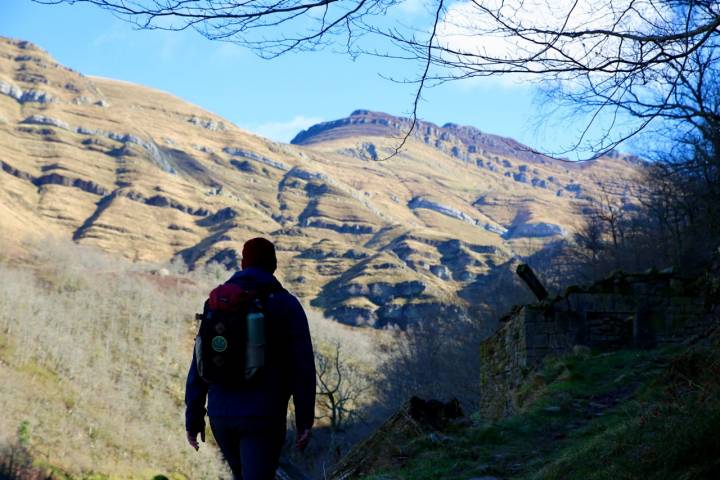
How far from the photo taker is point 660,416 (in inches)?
209

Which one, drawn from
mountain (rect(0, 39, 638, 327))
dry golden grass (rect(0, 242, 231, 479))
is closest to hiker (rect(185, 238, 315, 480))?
dry golden grass (rect(0, 242, 231, 479))

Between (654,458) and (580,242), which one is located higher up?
(580,242)

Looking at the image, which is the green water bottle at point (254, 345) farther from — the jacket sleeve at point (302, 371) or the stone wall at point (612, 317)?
the stone wall at point (612, 317)

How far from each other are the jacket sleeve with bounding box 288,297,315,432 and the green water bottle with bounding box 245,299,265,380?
18 centimetres

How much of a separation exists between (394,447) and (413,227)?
171197 mm

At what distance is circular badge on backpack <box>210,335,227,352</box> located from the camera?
3.95m

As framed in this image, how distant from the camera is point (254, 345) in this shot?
3934 mm


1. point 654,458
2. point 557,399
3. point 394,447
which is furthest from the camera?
point 557,399

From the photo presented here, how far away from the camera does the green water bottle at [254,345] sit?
12.9ft

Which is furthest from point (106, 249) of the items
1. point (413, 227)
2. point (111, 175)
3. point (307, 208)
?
point (413, 227)

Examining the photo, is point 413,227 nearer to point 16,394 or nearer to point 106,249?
point 106,249

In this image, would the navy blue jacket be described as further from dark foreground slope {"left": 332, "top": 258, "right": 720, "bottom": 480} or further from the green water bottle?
dark foreground slope {"left": 332, "top": 258, "right": 720, "bottom": 480}

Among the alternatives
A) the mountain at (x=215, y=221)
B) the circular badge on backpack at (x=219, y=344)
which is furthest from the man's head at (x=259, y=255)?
the mountain at (x=215, y=221)

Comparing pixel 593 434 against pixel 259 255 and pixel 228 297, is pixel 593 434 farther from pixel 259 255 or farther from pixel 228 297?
pixel 228 297
